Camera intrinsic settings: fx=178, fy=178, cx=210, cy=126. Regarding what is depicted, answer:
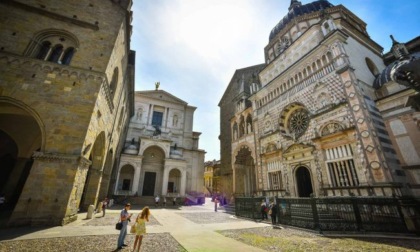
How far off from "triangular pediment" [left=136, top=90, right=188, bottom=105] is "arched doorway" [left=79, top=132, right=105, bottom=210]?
65.0 ft

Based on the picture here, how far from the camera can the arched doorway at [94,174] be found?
12.7 m

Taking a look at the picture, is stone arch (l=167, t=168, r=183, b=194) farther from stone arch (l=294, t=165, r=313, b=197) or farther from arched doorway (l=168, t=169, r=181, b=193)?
stone arch (l=294, t=165, r=313, b=197)

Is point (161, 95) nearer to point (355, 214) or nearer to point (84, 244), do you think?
point (84, 244)

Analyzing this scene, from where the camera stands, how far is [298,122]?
14648 mm

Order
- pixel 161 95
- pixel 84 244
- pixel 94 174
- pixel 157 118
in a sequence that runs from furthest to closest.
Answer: pixel 161 95 < pixel 157 118 < pixel 94 174 < pixel 84 244

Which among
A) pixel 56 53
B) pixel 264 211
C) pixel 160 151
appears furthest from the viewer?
pixel 160 151

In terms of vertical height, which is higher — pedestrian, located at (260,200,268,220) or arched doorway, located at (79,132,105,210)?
arched doorway, located at (79,132,105,210)

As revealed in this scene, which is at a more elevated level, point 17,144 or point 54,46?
point 54,46

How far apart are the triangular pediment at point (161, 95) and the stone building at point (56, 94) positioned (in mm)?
19440

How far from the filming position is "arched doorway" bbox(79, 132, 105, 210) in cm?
1266

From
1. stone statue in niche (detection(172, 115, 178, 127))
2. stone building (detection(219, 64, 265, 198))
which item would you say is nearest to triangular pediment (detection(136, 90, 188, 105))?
stone statue in niche (detection(172, 115, 178, 127))

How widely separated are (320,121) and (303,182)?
15.3ft

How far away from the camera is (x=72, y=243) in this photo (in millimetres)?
5469

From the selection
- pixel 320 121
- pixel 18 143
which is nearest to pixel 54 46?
pixel 18 143
